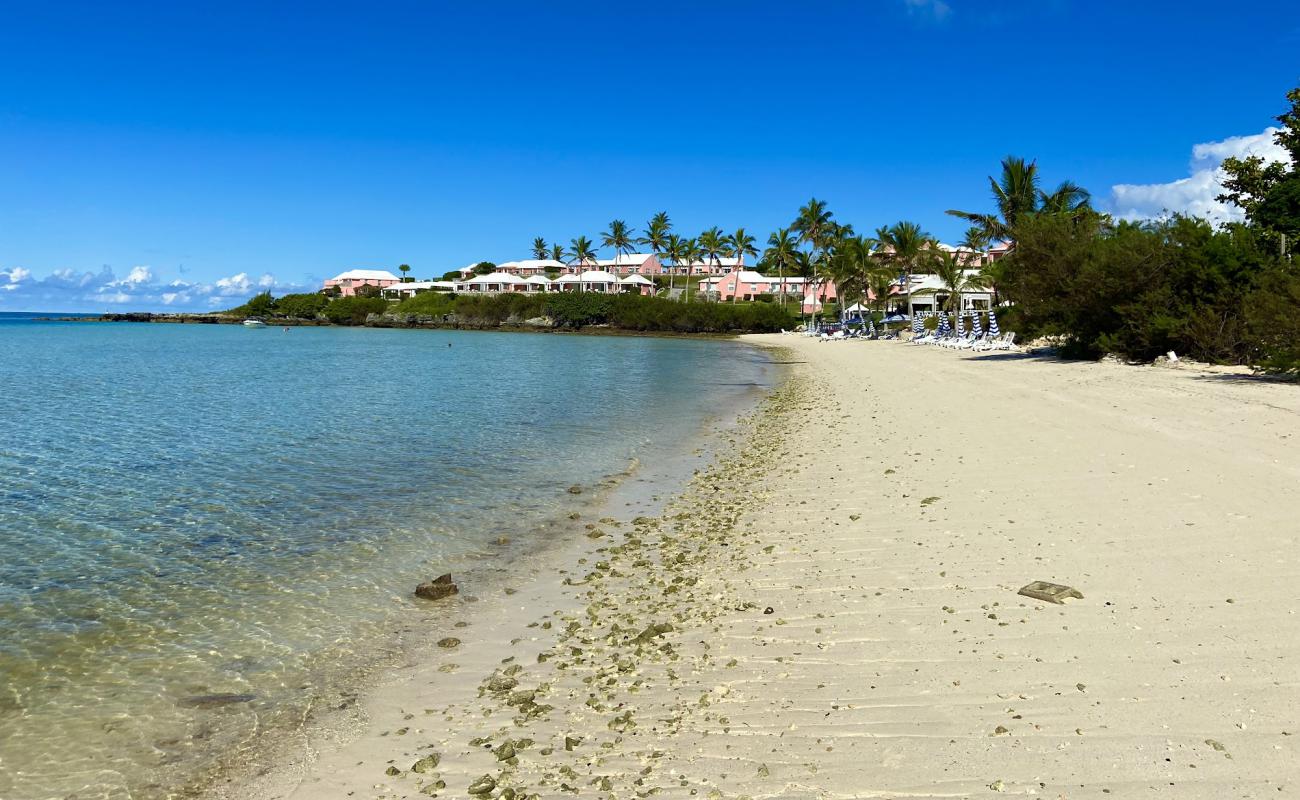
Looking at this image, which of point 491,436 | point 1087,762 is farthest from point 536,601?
point 491,436

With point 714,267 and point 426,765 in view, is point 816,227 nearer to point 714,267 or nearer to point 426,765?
point 714,267

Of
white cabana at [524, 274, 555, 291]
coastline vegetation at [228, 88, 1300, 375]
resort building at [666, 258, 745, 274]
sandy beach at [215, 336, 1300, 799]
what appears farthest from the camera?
resort building at [666, 258, 745, 274]

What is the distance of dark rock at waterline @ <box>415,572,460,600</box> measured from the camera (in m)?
7.84

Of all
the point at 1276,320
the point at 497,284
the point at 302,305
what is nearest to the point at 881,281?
the point at 1276,320

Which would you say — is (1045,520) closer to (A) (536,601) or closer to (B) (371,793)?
(A) (536,601)

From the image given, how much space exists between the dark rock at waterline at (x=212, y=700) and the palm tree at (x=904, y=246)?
7587cm

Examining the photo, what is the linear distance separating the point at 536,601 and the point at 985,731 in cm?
450

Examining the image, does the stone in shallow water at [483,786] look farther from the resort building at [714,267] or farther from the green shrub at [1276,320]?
the resort building at [714,267]

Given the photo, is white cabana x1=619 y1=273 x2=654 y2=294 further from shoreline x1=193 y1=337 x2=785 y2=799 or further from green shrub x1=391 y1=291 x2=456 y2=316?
shoreline x1=193 y1=337 x2=785 y2=799

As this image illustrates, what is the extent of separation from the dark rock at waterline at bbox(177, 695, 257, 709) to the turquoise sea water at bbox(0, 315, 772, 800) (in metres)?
0.06

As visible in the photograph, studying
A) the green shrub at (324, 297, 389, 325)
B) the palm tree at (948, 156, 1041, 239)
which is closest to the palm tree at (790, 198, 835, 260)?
the palm tree at (948, 156, 1041, 239)

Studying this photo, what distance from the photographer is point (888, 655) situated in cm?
540

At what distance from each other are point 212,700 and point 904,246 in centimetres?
7652

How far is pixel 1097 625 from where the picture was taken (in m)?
5.54
